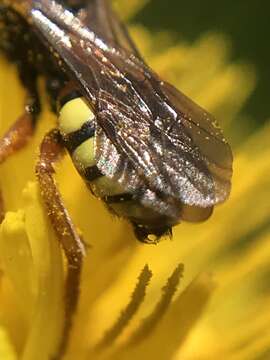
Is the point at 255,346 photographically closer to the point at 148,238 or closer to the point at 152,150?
the point at 148,238

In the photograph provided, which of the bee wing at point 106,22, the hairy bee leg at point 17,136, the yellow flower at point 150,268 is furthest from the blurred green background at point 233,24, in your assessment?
the hairy bee leg at point 17,136

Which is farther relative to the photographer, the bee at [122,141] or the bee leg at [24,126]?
the bee leg at [24,126]

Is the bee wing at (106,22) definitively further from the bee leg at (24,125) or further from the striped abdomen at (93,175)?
the striped abdomen at (93,175)

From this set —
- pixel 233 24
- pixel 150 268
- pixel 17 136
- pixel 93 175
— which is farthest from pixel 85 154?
pixel 233 24

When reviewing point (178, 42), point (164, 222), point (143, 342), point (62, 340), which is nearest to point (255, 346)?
point (143, 342)

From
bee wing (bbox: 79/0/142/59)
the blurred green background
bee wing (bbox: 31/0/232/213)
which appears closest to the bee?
bee wing (bbox: 31/0/232/213)

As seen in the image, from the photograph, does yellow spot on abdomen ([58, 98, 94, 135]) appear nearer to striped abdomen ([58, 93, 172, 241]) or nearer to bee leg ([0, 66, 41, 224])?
striped abdomen ([58, 93, 172, 241])
